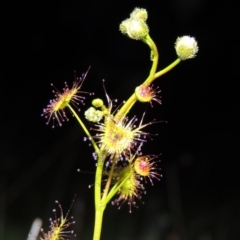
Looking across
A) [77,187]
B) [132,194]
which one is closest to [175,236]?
[77,187]

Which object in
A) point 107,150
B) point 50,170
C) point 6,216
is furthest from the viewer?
Answer: point 50,170

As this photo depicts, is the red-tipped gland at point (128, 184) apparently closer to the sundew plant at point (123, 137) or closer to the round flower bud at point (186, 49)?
the sundew plant at point (123, 137)

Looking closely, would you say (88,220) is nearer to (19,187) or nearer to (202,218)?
(19,187)

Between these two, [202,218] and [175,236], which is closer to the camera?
[175,236]

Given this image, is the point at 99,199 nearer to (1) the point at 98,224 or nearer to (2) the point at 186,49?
(1) the point at 98,224

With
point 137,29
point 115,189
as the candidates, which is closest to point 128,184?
point 115,189

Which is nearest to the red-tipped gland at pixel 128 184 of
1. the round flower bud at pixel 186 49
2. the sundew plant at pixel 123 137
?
the sundew plant at pixel 123 137
